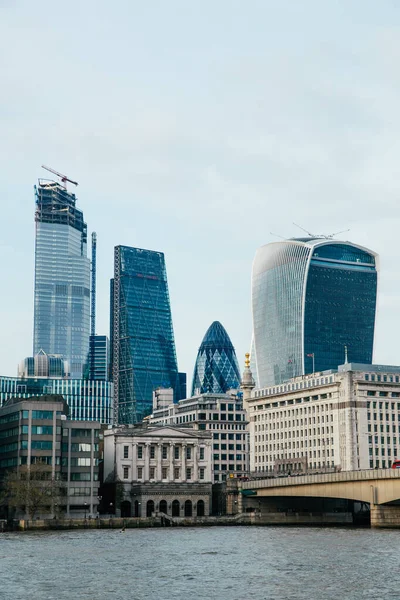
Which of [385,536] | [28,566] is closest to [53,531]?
[385,536]

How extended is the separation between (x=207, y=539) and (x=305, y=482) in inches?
1603

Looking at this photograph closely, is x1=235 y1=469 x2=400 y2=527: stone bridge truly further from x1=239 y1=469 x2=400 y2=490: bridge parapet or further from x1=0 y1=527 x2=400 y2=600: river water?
x1=0 y1=527 x2=400 y2=600: river water

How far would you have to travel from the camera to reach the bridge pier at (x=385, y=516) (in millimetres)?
171750

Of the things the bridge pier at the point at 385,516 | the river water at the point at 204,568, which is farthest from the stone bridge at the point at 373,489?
the river water at the point at 204,568

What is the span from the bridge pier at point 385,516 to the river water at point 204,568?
14.1 metres

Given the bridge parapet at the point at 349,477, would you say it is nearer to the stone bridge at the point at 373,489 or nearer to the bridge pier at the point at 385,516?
the stone bridge at the point at 373,489

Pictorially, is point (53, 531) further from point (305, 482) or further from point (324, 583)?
point (324, 583)

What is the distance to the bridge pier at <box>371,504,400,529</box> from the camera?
6762 inches

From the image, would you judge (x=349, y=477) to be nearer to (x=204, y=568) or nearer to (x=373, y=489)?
(x=373, y=489)

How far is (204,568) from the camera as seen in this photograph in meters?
107

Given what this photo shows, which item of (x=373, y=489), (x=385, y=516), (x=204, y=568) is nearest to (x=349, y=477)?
(x=373, y=489)

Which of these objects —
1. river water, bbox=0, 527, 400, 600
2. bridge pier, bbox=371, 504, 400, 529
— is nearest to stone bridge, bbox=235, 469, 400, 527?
bridge pier, bbox=371, 504, 400, 529

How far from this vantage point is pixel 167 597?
83.6 meters

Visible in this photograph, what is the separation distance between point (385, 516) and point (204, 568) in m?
72.8
